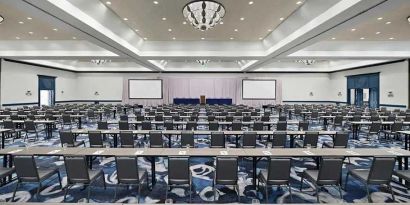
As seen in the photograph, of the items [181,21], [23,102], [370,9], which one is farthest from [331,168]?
[23,102]

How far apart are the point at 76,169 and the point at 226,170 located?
2.48 m

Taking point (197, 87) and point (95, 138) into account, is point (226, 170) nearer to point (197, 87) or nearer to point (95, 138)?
point (95, 138)

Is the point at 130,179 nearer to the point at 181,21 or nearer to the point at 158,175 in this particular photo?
the point at 158,175

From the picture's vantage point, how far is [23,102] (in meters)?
19.0

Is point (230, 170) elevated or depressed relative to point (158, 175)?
elevated

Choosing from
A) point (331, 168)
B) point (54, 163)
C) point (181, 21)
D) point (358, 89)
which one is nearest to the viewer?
point (331, 168)

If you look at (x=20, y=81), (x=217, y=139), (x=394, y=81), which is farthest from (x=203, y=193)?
(x=20, y=81)

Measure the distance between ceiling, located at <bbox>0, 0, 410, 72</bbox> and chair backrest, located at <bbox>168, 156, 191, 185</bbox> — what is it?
5.60m

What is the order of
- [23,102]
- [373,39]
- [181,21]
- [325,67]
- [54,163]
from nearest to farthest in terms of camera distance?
[54,163], [181,21], [373,39], [23,102], [325,67]

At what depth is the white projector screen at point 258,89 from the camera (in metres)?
27.4

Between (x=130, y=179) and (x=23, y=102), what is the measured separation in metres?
19.4

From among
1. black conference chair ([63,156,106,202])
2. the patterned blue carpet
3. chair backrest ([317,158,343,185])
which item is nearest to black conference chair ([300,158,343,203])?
chair backrest ([317,158,343,185])

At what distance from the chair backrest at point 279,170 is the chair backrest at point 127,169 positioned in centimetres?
219

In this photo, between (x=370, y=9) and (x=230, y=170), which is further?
(x=370, y=9)
